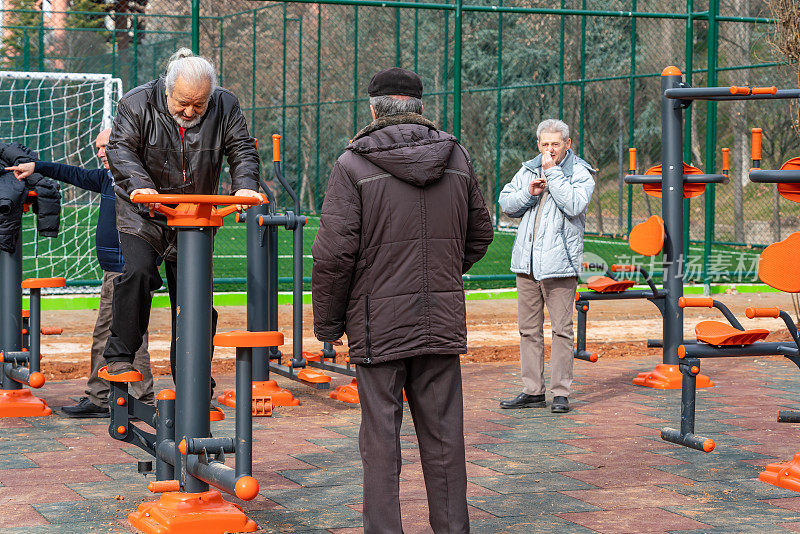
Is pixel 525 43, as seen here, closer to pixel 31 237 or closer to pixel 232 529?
pixel 31 237

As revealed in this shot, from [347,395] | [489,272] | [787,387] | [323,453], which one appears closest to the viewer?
[323,453]

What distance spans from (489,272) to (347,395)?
9741mm

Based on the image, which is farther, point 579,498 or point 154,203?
point 579,498

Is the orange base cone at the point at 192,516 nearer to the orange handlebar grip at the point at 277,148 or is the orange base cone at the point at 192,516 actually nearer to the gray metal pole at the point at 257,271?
the gray metal pole at the point at 257,271

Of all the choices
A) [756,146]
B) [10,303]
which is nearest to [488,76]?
[756,146]

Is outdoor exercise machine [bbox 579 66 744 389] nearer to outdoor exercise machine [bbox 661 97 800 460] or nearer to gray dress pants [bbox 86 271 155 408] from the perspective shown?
outdoor exercise machine [bbox 661 97 800 460]

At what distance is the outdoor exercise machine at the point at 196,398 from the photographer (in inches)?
158

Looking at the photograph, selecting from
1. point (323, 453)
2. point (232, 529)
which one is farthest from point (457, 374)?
point (323, 453)

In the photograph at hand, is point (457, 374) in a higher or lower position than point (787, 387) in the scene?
higher

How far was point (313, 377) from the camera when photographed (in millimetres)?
7164

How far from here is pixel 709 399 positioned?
729 cm

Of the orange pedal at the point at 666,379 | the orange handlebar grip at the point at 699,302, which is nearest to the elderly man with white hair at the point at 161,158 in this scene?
the orange handlebar grip at the point at 699,302

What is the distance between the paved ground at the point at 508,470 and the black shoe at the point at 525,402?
0.26ft

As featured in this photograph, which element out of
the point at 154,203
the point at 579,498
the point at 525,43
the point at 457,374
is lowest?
the point at 579,498
